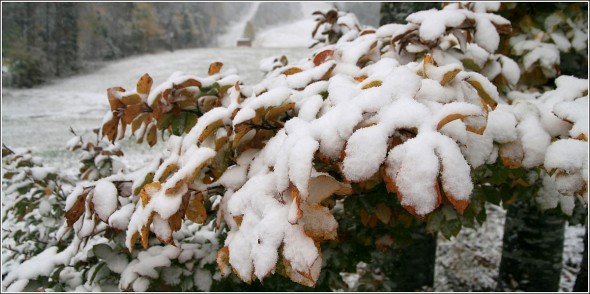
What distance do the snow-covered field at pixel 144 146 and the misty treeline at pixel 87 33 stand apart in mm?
514

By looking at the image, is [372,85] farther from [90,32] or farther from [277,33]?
[277,33]

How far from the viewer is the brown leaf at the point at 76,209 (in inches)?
40.5

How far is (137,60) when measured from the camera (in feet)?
36.4

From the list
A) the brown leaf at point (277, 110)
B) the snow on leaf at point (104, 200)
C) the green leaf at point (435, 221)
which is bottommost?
the green leaf at point (435, 221)

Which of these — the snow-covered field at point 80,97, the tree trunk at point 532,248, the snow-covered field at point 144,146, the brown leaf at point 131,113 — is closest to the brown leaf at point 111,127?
the brown leaf at point 131,113

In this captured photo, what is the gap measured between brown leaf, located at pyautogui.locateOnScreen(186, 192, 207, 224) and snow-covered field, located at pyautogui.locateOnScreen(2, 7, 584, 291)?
1.65m

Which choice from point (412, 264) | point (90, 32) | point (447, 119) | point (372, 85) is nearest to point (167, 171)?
point (372, 85)

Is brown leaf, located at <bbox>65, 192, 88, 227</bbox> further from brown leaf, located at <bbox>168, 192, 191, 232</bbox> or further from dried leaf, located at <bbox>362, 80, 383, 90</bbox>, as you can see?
dried leaf, located at <bbox>362, 80, 383, 90</bbox>

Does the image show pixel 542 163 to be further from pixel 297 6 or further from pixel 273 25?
pixel 273 25

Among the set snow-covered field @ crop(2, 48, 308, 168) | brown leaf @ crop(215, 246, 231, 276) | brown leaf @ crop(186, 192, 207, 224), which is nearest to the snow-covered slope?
snow-covered field @ crop(2, 48, 308, 168)

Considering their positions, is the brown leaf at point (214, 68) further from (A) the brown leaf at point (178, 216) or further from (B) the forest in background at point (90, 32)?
(B) the forest in background at point (90, 32)

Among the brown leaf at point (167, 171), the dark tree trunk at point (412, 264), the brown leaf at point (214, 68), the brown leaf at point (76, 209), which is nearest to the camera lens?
the brown leaf at point (167, 171)

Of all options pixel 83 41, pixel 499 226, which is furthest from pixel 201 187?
pixel 83 41

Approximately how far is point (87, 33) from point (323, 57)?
11941 mm
